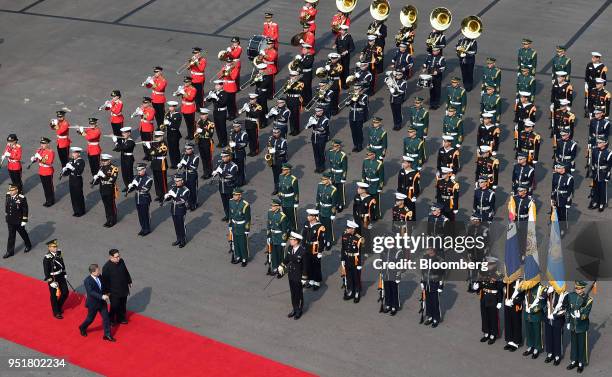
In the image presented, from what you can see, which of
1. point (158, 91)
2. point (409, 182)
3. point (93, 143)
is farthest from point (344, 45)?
point (409, 182)

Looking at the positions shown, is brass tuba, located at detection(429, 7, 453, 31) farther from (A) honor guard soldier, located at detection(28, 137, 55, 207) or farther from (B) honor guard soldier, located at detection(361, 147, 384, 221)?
(A) honor guard soldier, located at detection(28, 137, 55, 207)

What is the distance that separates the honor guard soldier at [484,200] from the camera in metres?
25.9

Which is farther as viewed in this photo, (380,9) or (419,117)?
(380,9)

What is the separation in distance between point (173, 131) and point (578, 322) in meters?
12.4

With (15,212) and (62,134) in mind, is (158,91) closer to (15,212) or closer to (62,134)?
(62,134)

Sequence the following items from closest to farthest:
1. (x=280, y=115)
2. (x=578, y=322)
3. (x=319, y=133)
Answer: (x=578, y=322), (x=319, y=133), (x=280, y=115)

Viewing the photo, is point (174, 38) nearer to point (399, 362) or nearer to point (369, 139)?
point (369, 139)

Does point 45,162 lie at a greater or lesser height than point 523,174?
lesser

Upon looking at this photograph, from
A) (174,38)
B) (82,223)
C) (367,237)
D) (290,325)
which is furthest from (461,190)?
(174,38)

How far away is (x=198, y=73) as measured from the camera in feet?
110

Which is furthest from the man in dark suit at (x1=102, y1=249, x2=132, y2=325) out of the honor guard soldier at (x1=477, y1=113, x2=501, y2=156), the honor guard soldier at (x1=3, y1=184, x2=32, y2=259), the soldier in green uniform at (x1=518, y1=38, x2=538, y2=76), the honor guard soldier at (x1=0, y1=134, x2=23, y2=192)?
the soldier in green uniform at (x1=518, y1=38, x2=538, y2=76)

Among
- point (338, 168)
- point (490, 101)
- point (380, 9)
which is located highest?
point (380, 9)

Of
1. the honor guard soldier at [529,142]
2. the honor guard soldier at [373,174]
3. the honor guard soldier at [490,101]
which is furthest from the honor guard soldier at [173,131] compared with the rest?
the honor guard soldier at [529,142]

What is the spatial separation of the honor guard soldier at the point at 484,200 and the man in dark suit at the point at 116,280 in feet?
25.2
